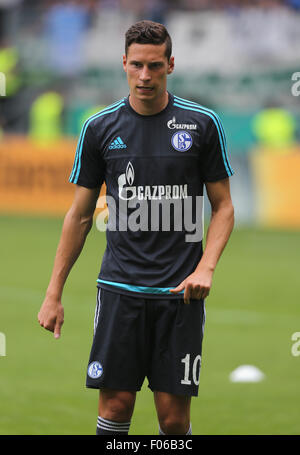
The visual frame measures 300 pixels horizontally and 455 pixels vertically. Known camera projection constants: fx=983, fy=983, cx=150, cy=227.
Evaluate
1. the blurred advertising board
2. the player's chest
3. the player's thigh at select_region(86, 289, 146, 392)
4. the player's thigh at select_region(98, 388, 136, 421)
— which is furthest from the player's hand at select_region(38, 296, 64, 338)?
the blurred advertising board

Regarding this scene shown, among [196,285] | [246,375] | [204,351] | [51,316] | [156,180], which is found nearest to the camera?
[196,285]

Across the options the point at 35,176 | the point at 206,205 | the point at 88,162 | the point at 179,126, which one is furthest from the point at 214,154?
the point at 35,176

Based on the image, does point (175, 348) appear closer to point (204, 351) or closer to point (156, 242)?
point (156, 242)

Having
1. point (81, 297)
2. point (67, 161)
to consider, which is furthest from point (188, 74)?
point (81, 297)

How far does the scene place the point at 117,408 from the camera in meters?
5.03

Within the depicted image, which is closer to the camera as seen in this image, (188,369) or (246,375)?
(188,369)

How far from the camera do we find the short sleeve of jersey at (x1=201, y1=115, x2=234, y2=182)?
16.5 ft

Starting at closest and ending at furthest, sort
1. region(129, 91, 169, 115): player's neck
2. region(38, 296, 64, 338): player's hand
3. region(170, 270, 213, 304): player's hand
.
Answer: region(170, 270, 213, 304): player's hand < region(129, 91, 169, 115): player's neck < region(38, 296, 64, 338): player's hand

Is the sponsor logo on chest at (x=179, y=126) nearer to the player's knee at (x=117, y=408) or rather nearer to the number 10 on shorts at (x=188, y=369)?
the number 10 on shorts at (x=188, y=369)

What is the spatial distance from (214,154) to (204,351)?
414cm

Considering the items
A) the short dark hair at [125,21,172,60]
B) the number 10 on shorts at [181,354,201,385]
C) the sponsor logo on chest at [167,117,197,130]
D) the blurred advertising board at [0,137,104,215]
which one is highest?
the blurred advertising board at [0,137,104,215]

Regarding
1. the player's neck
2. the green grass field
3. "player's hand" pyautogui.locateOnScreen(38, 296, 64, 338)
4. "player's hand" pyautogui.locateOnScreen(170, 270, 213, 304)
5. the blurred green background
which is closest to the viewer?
"player's hand" pyautogui.locateOnScreen(170, 270, 213, 304)

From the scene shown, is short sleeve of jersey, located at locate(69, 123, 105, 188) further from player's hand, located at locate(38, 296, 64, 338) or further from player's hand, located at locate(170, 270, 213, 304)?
player's hand, located at locate(170, 270, 213, 304)
